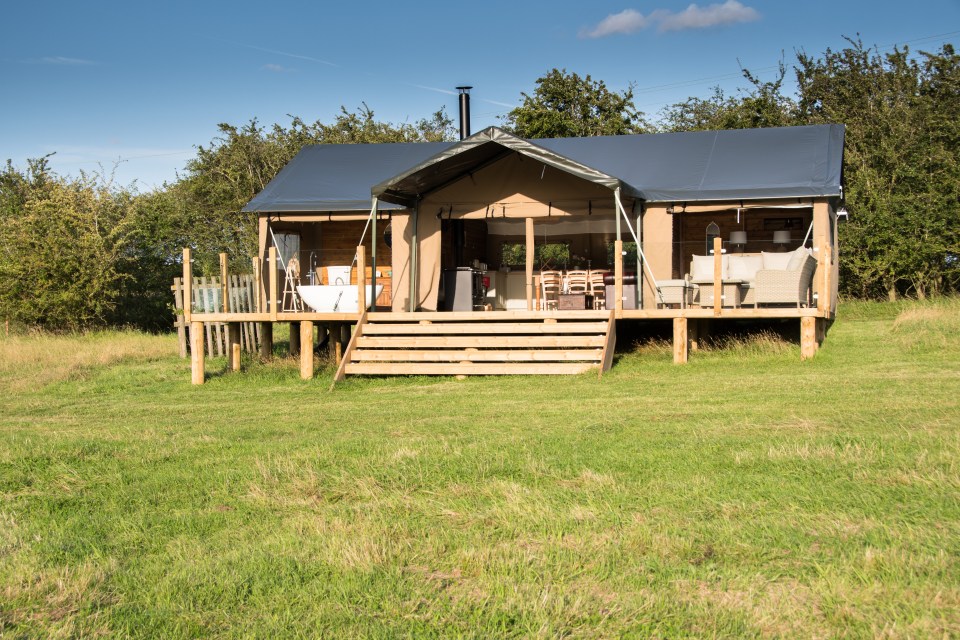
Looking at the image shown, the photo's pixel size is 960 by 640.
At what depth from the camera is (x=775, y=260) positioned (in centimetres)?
1427

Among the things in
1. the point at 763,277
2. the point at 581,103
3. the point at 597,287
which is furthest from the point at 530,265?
the point at 581,103

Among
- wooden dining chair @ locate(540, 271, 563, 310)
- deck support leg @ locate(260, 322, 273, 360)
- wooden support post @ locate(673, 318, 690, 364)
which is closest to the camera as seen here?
wooden support post @ locate(673, 318, 690, 364)

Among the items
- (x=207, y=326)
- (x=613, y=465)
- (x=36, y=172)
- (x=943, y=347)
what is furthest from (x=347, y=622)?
(x=36, y=172)

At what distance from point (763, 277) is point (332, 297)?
578 centimetres

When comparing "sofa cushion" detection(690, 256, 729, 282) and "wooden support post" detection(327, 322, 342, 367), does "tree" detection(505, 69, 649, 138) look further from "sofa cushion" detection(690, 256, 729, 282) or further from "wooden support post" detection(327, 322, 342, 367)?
"sofa cushion" detection(690, 256, 729, 282)

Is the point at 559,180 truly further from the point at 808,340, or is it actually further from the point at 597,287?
the point at 808,340

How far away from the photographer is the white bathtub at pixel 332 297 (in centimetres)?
1406

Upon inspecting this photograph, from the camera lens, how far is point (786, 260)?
14180mm

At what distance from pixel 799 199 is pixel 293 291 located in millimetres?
7586

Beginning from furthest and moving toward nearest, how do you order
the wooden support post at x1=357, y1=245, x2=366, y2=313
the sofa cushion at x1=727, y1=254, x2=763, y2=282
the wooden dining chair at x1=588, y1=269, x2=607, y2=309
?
the wooden dining chair at x1=588, y1=269, x2=607, y2=309 < the sofa cushion at x1=727, y1=254, x2=763, y2=282 < the wooden support post at x1=357, y1=245, x2=366, y2=313

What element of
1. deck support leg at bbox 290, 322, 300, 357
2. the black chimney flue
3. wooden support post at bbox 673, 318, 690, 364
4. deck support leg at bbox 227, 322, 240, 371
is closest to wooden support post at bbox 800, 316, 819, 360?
wooden support post at bbox 673, 318, 690, 364

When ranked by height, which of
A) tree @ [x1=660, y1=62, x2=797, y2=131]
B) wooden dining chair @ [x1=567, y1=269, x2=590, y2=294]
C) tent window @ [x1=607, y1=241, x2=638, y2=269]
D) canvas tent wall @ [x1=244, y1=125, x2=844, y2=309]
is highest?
tree @ [x1=660, y1=62, x2=797, y2=131]

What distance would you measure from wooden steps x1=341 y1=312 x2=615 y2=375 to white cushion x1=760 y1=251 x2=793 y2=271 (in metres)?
Result: 2.78

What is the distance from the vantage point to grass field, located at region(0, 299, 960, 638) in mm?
3883
